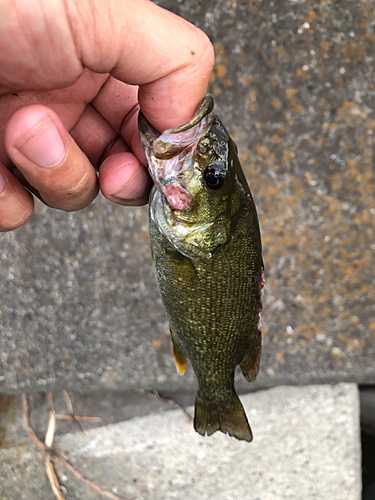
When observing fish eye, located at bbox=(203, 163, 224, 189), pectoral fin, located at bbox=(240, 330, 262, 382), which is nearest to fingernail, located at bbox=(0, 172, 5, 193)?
fish eye, located at bbox=(203, 163, 224, 189)

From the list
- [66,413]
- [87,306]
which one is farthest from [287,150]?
[66,413]

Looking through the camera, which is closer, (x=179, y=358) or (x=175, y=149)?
(x=175, y=149)

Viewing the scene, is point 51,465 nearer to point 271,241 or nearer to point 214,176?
point 271,241

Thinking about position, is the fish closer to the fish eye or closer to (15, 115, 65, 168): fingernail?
the fish eye

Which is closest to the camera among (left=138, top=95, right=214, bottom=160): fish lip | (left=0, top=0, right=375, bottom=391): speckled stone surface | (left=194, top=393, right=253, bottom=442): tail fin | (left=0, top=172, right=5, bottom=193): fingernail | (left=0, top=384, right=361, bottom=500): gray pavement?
(left=138, top=95, right=214, bottom=160): fish lip

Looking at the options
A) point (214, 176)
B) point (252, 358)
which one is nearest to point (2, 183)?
point (214, 176)

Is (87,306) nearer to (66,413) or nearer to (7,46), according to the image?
(66,413)
